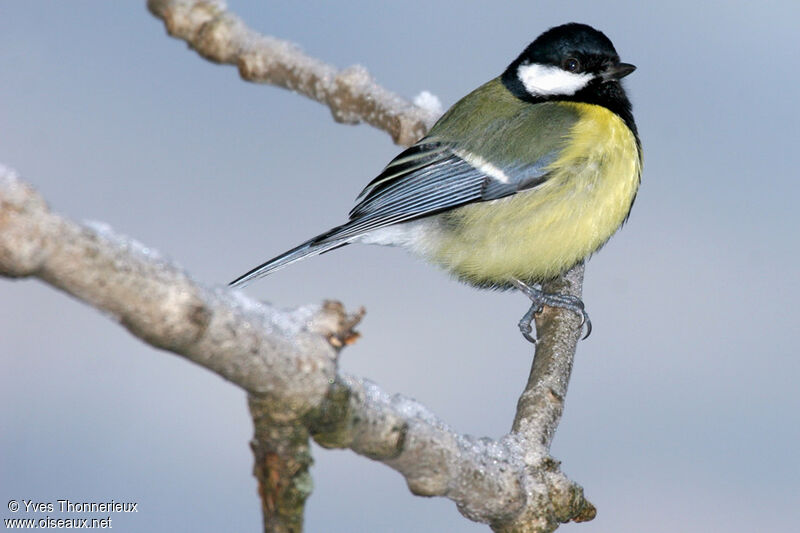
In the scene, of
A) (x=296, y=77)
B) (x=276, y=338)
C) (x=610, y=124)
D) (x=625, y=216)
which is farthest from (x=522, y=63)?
(x=276, y=338)

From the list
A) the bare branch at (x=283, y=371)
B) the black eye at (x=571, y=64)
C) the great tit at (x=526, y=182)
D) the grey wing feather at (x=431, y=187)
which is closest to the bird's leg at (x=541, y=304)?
the great tit at (x=526, y=182)

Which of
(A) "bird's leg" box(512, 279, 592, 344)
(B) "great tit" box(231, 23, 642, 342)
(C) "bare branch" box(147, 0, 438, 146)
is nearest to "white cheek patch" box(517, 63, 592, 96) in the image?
(B) "great tit" box(231, 23, 642, 342)

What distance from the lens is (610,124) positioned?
253 cm

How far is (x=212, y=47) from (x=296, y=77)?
0.96ft

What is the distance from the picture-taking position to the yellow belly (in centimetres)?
242

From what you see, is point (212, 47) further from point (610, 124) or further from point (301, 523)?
point (301, 523)

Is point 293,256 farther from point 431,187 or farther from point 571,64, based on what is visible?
point 571,64

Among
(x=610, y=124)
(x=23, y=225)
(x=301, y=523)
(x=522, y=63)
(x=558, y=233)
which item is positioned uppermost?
(x=522, y=63)

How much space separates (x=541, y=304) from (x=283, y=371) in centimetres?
140

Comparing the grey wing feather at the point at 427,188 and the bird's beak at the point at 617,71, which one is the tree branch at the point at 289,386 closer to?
the grey wing feather at the point at 427,188

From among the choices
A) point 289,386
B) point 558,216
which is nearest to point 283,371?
point 289,386

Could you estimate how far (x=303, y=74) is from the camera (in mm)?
2977

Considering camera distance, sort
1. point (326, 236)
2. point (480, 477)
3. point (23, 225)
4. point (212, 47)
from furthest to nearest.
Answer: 1. point (212, 47)
2. point (326, 236)
3. point (480, 477)
4. point (23, 225)

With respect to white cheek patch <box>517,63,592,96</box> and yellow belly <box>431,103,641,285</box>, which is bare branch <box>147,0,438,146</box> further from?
yellow belly <box>431,103,641,285</box>
